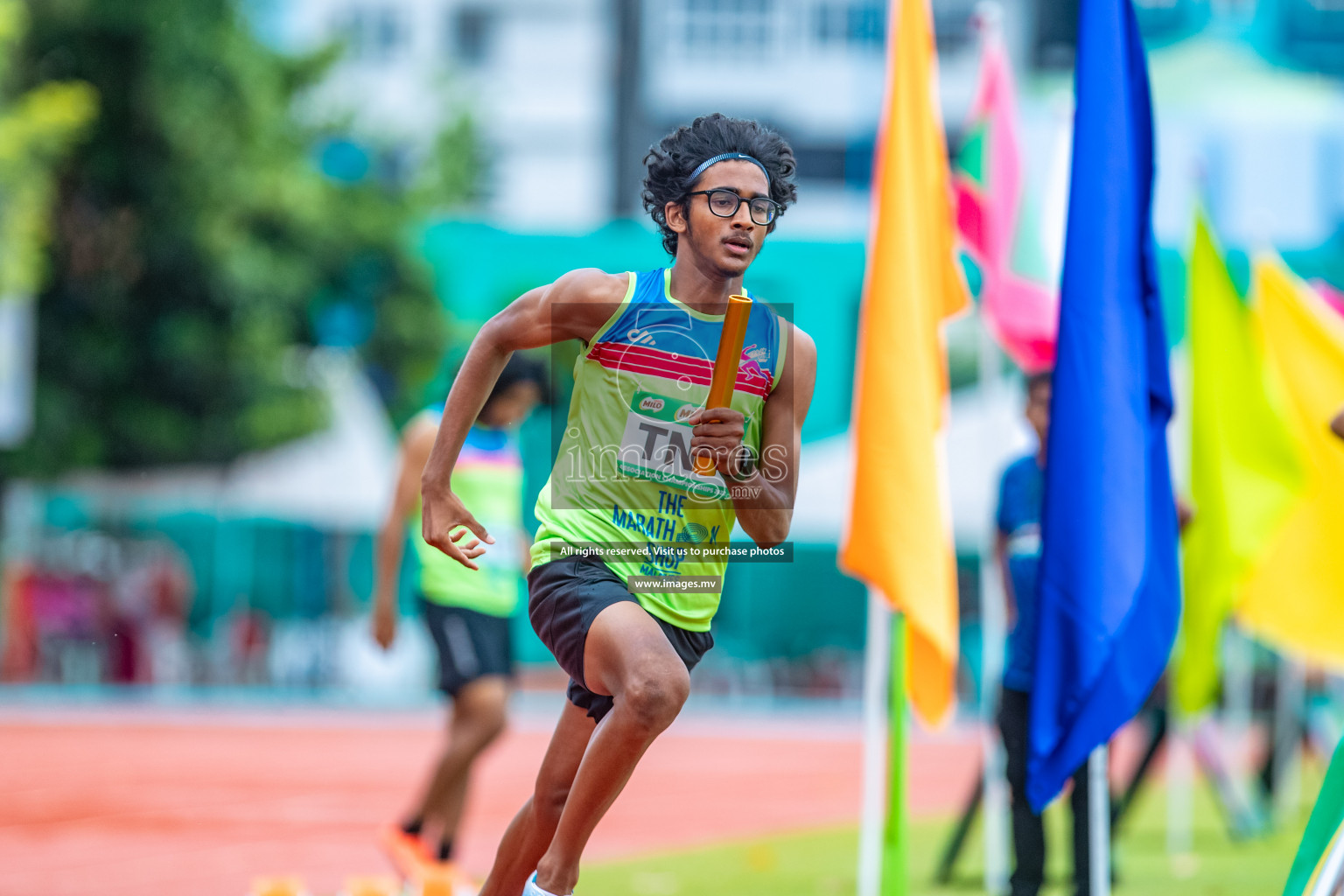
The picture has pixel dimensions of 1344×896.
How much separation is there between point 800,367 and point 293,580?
21.2 meters

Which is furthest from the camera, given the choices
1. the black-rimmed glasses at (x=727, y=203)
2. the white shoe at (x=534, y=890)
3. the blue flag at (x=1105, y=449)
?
the blue flag at (x=1105, y=449)

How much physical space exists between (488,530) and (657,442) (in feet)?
9.95

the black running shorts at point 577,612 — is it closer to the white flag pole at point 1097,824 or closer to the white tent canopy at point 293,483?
the white flag pole at point 1097,824

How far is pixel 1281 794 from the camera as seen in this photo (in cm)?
1209

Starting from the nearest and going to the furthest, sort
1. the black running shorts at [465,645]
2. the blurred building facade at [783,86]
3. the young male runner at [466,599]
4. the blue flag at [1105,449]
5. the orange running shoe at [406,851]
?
the blue flag at [1105,449] < the orange running shoe at [406,851] < the young male runner at [466,599] < the black running shorts at [465,645] < the blurred building facade at [783,86]

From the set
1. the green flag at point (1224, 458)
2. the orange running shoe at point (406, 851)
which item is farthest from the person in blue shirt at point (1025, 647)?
the green flag at point (1224, 458)

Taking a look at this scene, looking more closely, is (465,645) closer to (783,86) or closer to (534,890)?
(534,890)

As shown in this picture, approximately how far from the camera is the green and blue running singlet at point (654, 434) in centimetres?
411

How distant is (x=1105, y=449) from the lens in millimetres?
5340

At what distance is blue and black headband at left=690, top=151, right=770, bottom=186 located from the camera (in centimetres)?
407

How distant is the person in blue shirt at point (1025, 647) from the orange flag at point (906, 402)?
0.27 metres

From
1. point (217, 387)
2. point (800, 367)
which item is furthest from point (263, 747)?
point (800, 367)

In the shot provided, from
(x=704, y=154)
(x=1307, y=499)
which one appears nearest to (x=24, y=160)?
(x=1307, y=499)

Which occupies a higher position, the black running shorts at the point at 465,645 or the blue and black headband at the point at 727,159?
the blue and black headband at the point at 727,159
